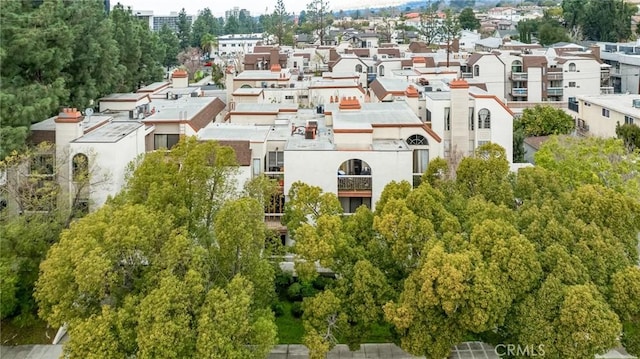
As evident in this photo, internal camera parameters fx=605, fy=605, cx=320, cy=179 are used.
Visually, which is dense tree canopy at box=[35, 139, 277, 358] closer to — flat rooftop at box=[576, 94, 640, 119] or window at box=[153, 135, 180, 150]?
window at box=[153, 135, 180, 150]

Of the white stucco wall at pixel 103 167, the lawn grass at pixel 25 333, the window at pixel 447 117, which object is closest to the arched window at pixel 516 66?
the window at pixel 447 117

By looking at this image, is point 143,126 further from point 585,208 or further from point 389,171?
point 585,208

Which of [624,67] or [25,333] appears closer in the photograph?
[25,333]

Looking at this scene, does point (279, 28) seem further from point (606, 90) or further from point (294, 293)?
point (294, 293)

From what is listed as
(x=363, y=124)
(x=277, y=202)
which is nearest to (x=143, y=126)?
(x=277, y=202)

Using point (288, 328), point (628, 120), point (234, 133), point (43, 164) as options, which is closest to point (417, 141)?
point (234, 133)

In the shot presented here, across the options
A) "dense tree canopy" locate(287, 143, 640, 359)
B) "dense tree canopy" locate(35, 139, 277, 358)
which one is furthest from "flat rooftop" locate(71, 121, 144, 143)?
"dense tree canopy" locate(287, 143, 640, 359)
